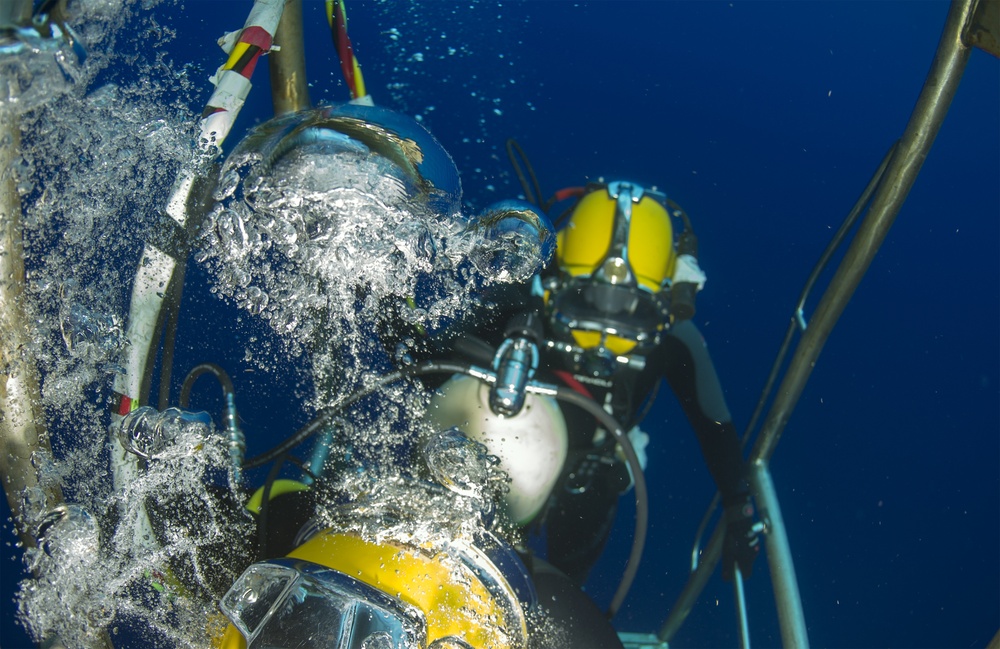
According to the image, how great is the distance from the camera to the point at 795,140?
67.4 feet

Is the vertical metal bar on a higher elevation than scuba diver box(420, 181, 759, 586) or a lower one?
lower

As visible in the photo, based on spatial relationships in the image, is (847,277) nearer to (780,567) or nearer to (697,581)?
(780,567)

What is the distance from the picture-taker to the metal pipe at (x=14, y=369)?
0.80 meters

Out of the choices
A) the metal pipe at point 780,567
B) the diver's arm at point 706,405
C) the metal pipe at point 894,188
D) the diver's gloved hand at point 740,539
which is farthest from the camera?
the diver's arm at point 706,405

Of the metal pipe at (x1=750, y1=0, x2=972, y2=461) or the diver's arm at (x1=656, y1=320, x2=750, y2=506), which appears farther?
the diver's arm at (x1=656, y1=320, x2=750, y2=506)

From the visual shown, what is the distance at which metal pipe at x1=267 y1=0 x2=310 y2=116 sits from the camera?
1480 millimetres

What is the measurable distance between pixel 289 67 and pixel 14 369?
1.02 meters

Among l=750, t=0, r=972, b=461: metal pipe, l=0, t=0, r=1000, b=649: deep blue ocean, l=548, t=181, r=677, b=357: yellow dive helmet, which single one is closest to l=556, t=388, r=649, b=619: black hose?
l=750, t=0, r=972, b=461: metal pipe

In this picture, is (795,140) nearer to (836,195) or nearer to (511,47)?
(836,195)

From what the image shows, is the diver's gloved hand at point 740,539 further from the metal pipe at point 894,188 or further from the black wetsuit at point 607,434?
the metal pipe at point 894,188

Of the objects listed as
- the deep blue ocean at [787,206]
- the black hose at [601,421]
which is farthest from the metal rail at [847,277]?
the deep blue ocean at [787,206]

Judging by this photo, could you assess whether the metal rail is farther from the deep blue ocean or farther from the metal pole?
the deep blue ocean

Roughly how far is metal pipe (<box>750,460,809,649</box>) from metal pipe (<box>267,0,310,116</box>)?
188 cm

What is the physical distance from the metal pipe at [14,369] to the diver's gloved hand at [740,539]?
8.10 ft
